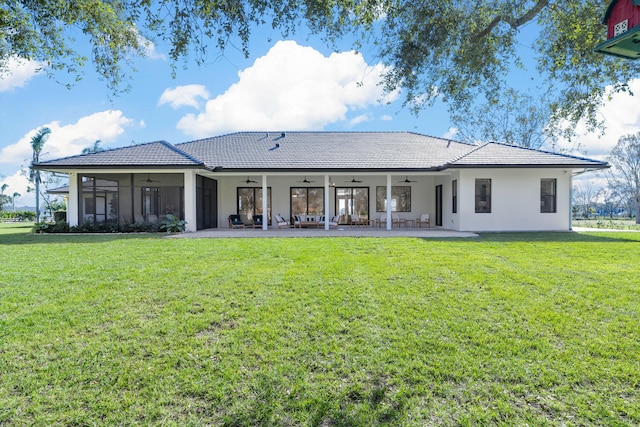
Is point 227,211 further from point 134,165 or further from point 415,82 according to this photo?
point 415,82

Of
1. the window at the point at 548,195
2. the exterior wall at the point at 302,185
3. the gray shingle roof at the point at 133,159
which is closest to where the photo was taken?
the gray shingle roof at the point at 133,159

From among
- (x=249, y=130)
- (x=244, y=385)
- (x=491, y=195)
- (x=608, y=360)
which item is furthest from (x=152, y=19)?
(x=249, y=130)

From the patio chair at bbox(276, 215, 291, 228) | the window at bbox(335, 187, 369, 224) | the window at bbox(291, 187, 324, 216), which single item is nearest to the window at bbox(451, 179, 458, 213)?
the window at bbox(335, 187, 369, 224)

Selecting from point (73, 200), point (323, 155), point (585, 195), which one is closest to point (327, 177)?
point (323, 155)

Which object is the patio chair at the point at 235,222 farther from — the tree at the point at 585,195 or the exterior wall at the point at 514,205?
the tree at the point at 585,195

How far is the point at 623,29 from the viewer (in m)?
2.32

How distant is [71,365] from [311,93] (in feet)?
15.0

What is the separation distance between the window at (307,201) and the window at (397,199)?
9.83 ft

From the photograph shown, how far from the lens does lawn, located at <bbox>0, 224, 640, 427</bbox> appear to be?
2762 millimetres

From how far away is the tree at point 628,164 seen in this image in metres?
36.1

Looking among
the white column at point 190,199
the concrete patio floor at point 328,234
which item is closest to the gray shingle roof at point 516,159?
the concrete patio floor at point 328,234

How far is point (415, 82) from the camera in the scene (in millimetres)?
4859

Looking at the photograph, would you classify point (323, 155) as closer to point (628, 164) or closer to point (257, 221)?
point (257, 221)

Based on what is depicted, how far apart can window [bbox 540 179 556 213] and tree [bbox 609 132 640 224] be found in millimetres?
28786
